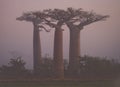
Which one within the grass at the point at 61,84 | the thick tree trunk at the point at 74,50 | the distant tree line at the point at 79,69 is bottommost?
the grass at the point at 61,84

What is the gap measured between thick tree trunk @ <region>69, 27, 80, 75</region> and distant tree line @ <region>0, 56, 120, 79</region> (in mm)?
28

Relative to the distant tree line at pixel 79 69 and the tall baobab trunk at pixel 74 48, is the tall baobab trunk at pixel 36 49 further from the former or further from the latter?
the tall baobab trunk at pixel 74 48

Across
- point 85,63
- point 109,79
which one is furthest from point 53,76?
point 109,79

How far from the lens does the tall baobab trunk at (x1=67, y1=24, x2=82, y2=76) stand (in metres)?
3.18

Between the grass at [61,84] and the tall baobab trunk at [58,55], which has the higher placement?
the tall baobab trunk at [58,55]

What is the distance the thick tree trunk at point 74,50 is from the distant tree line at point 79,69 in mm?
28

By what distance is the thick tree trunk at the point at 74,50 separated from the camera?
10.4ft

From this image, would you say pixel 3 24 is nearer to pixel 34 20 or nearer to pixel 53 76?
pixel 34 20

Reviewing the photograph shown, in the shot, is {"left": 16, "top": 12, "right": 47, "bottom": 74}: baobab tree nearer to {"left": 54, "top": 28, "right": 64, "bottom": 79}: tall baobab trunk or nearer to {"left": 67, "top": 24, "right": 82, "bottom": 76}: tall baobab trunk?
{"left": 54, "top": 28, "right": 64, "bottom": 79}: tall baobab trunk

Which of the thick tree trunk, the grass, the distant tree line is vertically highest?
the thick tree trunk

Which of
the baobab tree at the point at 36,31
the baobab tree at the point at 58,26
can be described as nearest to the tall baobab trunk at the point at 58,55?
the baobab tree at the point at 58,26

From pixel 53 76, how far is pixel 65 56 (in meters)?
0.22

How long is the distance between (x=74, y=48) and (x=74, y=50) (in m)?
0.02

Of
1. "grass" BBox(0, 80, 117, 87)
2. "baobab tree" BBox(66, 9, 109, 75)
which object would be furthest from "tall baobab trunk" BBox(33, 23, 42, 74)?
"baobab tree" BBox(66, 9, 109, 75)
